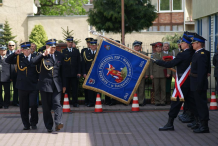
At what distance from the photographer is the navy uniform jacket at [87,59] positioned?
47.0 ft

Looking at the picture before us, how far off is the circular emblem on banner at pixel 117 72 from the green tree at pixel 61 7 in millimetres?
37307

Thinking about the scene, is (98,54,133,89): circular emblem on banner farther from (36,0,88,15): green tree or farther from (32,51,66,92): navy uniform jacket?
(36,0,88,15): green tree

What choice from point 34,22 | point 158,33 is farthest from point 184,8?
point 34,22

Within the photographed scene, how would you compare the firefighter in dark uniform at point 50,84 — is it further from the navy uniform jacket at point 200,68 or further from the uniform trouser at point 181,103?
the navy uniform jacket at point 200,68

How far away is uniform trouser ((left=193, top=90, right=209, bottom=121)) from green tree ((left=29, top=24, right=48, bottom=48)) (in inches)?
1110

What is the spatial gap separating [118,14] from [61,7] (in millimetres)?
28137

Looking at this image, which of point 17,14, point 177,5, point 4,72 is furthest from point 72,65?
point 177,5

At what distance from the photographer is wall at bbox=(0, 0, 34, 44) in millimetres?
38938

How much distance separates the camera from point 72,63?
46.5 feet

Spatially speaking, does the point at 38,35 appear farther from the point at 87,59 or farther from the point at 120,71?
the point at 120,71

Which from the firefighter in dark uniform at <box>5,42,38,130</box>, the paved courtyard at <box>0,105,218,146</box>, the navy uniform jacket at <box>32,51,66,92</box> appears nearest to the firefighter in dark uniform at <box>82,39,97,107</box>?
the paved courtyard at <box>0,105,218,146</box>

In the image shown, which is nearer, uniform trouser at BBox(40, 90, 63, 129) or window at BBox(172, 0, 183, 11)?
uniform trouser at BBox(40, 90, 63, 129)

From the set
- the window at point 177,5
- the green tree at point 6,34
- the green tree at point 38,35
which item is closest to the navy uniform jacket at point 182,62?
the green tree at point 38,35

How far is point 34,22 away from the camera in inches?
1549
